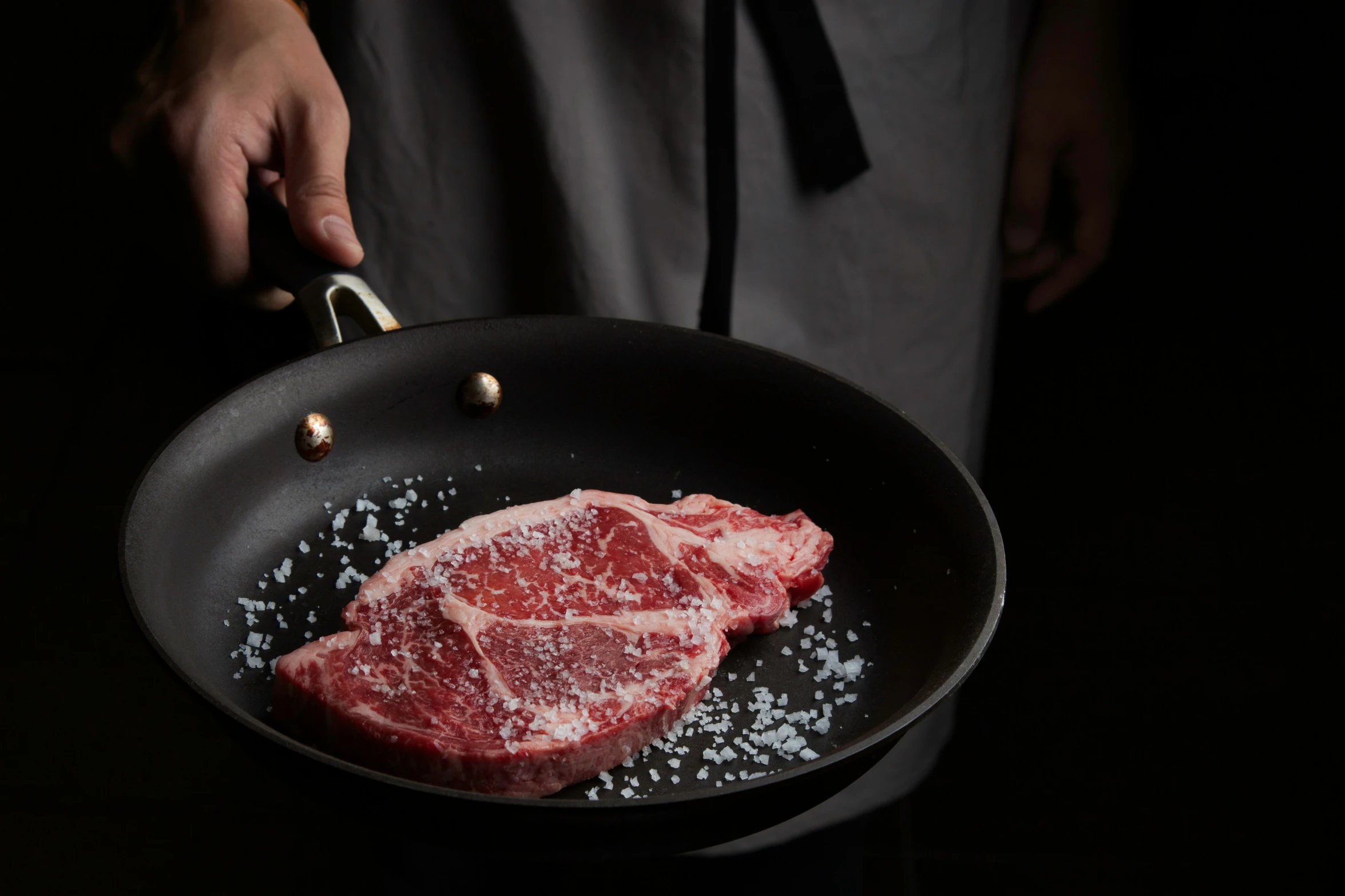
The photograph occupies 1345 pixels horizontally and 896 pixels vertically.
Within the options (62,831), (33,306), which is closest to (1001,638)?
(62,831)

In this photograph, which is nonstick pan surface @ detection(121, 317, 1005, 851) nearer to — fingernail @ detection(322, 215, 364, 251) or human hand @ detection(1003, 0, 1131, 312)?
fingernail @ detection(322, 215, 364, 251)

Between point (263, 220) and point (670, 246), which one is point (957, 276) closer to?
point (670, 246)

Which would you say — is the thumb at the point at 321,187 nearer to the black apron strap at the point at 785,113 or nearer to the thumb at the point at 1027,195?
the black apron strap at the point at 785,113

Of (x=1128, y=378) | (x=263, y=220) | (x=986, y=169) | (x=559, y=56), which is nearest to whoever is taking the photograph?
(x=263, y=220)

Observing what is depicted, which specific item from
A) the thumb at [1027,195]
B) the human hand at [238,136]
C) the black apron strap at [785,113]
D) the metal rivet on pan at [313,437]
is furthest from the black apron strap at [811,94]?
the metal rivet on pan at [313,437]

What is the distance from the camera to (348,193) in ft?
4.42

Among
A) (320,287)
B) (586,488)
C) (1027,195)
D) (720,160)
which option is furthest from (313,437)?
(1027,195)

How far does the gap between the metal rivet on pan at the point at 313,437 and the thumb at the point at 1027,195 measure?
92cm

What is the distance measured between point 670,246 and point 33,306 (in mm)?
1568

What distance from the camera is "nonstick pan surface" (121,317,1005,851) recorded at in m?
0.72

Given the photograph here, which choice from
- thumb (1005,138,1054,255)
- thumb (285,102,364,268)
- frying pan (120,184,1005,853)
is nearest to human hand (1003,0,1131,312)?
thumb (1005,138,1054,255)

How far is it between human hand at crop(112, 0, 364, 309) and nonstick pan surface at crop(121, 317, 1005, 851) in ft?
0.52

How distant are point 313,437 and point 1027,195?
0.94m

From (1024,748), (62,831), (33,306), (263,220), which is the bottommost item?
(1024,748)
